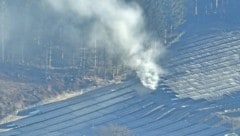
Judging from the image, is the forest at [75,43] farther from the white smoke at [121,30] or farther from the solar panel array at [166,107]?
the solar panel array at [166,107]

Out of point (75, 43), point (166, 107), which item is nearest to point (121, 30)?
point (75, 43)

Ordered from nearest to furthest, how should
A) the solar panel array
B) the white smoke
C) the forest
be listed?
the solar panel array < the forest < the white smoke

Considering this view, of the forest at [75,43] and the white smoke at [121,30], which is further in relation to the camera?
the white smoke at [121,30]

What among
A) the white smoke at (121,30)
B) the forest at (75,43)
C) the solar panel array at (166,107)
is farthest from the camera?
the white smoke at (121,30)

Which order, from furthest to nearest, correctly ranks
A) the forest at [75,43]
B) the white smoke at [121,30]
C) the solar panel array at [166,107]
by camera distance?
the white smoke at [121,30], the forest at [75,43], the solar panel array at [166,107]

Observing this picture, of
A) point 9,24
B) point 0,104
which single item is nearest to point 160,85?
point 0,104

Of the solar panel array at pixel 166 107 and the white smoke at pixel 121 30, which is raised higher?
the white smoke at pixel 121 30

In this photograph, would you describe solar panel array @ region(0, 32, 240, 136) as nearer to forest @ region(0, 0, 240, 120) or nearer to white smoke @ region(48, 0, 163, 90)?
white smoke @ region(48, 0, 163, 90)

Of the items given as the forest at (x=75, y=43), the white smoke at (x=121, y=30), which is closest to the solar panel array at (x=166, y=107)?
the white smoke at (x=121, y=30)

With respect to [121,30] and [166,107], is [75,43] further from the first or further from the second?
[166,107]

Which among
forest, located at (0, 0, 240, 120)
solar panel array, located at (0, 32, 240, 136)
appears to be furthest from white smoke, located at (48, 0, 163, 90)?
solar panel array, located at (0, 32, 240, 136)
